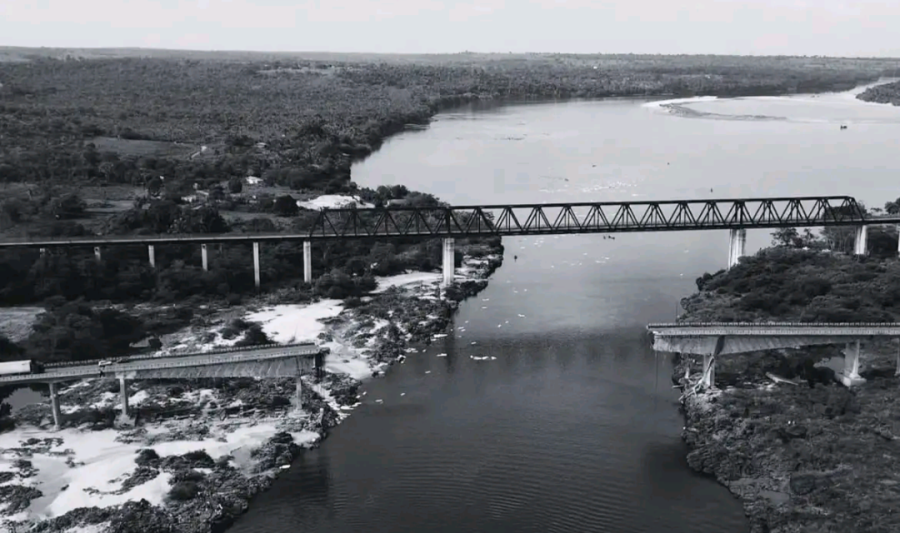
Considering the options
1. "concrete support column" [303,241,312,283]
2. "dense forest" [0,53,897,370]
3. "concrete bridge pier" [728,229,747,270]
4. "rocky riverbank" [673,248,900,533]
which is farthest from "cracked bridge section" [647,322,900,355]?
"concrete support column" [303,241,312,283]

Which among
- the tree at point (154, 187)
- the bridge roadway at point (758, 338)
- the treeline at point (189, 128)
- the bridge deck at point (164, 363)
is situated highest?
the treeline at point (189, 128)

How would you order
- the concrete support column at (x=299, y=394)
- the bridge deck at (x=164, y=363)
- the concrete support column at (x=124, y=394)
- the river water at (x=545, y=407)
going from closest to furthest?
1. the river water at (x=545, y=407)
2. the concrete support column at (x=124, y=394)
3. the bridge deck at (x=164, y=363)
4. the concrete support column at (x=299, y=394)

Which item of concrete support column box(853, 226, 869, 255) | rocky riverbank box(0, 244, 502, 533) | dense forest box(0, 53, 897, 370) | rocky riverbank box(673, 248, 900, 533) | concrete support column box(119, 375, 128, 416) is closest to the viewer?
rocky riverbank box(673, 248, 900, 533)

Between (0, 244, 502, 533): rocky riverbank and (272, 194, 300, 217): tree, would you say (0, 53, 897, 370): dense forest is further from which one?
(0, 244, 502, 533): rocky riverbank

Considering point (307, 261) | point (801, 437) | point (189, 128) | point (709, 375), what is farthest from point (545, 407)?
point (189, 128)

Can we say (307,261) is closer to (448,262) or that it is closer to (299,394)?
(448,262)

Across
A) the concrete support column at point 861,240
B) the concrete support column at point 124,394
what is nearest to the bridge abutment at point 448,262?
the concrete support column at point 124,394

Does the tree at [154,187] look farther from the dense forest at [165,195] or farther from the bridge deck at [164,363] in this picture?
the bridge deck at [164,363]
